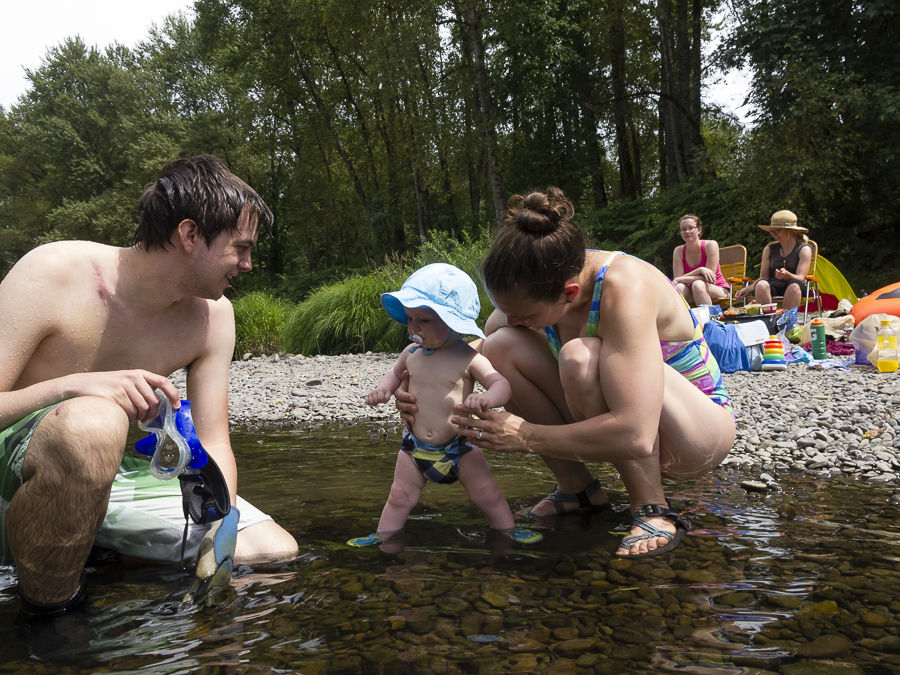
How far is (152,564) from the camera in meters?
2.46

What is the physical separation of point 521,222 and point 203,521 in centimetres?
153

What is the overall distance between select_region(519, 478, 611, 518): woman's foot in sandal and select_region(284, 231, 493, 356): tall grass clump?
7957 millimetres

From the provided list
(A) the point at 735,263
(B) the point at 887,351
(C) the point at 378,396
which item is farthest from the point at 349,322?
(C) the point at 378,396

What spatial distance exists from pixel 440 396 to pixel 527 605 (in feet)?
3.22

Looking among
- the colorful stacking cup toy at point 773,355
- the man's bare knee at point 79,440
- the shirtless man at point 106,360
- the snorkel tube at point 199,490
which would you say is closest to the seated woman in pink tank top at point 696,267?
the colorful stacking cup toy at point 773,355

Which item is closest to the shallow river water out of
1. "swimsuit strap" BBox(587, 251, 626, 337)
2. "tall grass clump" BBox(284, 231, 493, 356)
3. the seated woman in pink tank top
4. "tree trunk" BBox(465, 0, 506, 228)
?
"swimsuit strap" BBox(587, 251, 626, 337)

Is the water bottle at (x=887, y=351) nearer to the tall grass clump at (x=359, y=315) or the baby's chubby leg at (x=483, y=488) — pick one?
the baby's chubby leg at (x=483, y=488)

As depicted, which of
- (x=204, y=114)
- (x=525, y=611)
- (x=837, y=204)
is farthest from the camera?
(x=204, y=114)

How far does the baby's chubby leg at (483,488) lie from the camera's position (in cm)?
262

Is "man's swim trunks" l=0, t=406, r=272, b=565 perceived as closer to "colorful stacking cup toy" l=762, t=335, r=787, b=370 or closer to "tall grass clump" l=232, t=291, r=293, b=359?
"colorful stacking cup toy" l=762, t=335, r=787, b=370

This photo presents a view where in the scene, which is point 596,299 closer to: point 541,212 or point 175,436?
point 541,212

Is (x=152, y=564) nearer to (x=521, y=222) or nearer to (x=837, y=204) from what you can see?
(x=521, y=222)

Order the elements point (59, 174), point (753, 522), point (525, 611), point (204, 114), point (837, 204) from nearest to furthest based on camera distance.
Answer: point (525, 611) < point (753, 522) < point (837, 204) < point (204, 114) < point (59, 174)

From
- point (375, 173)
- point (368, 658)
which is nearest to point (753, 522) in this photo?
point (368, 658)
